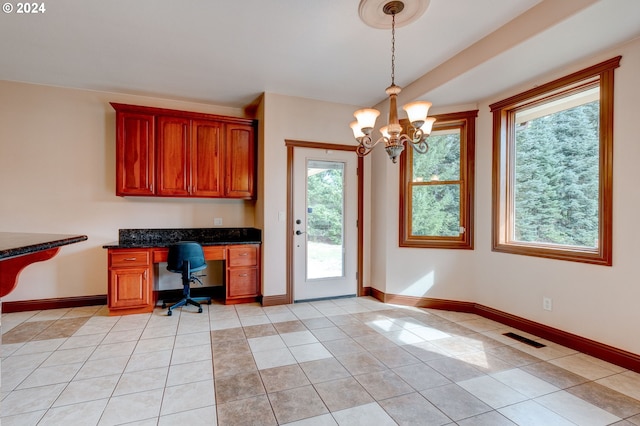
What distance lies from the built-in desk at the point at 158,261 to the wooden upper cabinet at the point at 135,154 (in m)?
0.67

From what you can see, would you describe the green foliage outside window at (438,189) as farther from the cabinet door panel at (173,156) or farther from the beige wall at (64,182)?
the beige wall at (64,182)

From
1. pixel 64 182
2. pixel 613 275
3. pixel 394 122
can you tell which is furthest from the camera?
pixel 64 182

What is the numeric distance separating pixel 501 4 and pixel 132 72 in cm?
365

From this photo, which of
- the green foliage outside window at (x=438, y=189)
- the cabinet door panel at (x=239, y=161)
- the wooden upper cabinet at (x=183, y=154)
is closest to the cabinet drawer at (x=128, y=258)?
the wooden upper cabinet at (x=183, y=154)

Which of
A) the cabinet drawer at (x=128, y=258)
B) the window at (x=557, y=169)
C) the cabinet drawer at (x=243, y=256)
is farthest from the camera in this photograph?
the cabinet drawer at (x=243, y=256)

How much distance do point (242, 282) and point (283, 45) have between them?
9.33 ft

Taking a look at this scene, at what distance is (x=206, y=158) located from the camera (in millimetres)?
4055

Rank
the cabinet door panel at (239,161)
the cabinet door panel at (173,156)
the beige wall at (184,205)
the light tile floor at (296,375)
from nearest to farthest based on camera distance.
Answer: the light tile floor at (296,375) → the beige wall at (184,205) → the cabinet door panel at (173,156) → the cabinet door panel at (239,161)

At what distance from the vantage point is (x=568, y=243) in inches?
115

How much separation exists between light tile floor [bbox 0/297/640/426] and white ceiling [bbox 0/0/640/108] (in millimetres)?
2591

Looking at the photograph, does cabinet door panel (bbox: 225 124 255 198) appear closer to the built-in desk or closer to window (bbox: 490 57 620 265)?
the built-in desk

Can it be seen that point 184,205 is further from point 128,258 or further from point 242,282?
point 242,282

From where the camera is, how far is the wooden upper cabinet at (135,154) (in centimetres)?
371

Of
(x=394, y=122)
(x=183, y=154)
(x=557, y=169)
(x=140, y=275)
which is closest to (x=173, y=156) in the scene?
(x=183, y=154)
